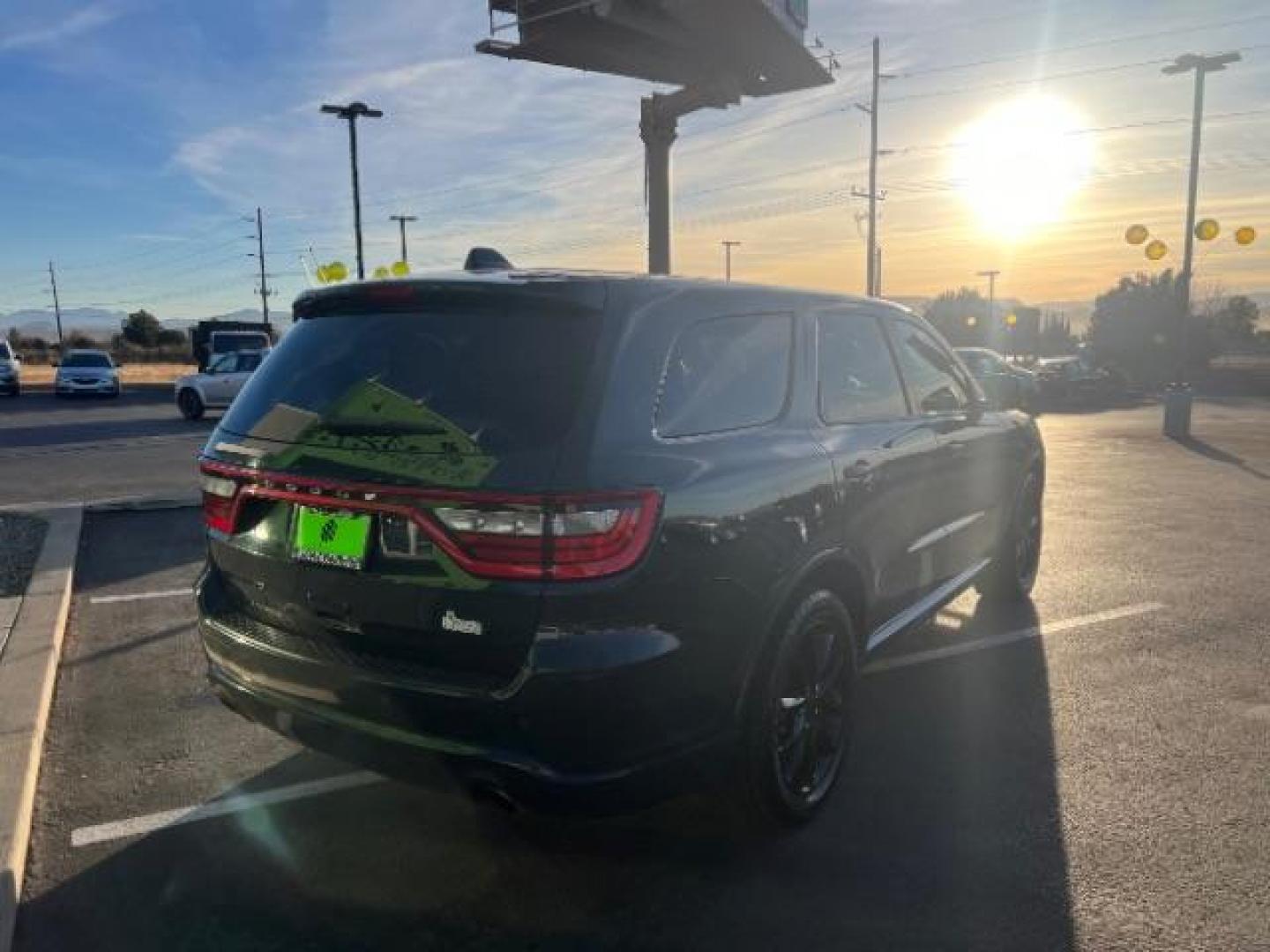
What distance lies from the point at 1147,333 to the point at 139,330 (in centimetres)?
7554

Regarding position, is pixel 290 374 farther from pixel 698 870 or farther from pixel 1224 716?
pixel 1224 716

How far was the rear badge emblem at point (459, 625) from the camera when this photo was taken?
2486 mm

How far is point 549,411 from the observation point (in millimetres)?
2523

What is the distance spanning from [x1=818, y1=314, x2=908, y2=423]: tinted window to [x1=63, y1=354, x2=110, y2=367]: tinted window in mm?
31632

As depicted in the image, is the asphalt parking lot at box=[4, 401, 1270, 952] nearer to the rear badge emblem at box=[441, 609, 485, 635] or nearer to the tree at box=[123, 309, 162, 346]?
the rear badge emblem at box=[441, 609, 485, 635]

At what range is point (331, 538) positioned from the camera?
269cm

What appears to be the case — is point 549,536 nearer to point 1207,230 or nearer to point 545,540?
point 545,540

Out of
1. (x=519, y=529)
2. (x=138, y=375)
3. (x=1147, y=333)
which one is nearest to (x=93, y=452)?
(x=519, y=529)

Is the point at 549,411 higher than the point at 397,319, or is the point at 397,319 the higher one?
Result: the point at 397,319

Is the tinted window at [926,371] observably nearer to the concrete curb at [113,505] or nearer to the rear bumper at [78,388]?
the concrete curb at [113,505]

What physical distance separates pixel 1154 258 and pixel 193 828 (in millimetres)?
19483

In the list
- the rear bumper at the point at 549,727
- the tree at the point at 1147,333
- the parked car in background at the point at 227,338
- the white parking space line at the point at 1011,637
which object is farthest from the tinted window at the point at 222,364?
the tree at the point at 1147,333

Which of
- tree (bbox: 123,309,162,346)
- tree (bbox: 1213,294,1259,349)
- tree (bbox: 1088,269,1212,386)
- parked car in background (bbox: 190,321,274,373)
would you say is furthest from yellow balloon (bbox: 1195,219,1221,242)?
→ tree (bbox: 123,309,162,346)

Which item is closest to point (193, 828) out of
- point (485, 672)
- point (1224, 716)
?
point (485, 672)
